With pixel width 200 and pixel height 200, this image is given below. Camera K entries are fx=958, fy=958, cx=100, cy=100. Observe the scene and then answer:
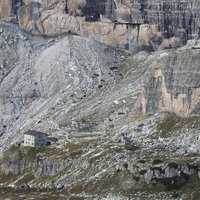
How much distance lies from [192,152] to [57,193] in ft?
94.1

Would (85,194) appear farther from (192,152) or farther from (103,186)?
(192,152)

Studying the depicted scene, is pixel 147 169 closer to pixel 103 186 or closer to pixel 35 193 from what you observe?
pixel 103 186

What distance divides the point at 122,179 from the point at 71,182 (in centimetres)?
1407

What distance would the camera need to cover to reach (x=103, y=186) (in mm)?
189875

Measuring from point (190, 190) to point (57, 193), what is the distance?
30.7 meters

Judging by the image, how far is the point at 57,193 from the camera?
195 m

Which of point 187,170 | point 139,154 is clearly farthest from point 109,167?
point 187,170

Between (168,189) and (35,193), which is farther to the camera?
(35,193)

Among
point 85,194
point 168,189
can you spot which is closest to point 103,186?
point 85,194

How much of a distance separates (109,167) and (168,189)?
20.5 m

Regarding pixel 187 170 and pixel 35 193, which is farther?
pixel 35 193

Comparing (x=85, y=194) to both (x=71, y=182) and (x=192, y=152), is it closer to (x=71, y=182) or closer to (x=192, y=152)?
(x=71, y=182)

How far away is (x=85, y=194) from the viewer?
190 meters

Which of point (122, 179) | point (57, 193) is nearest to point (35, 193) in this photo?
point (57, 193)
